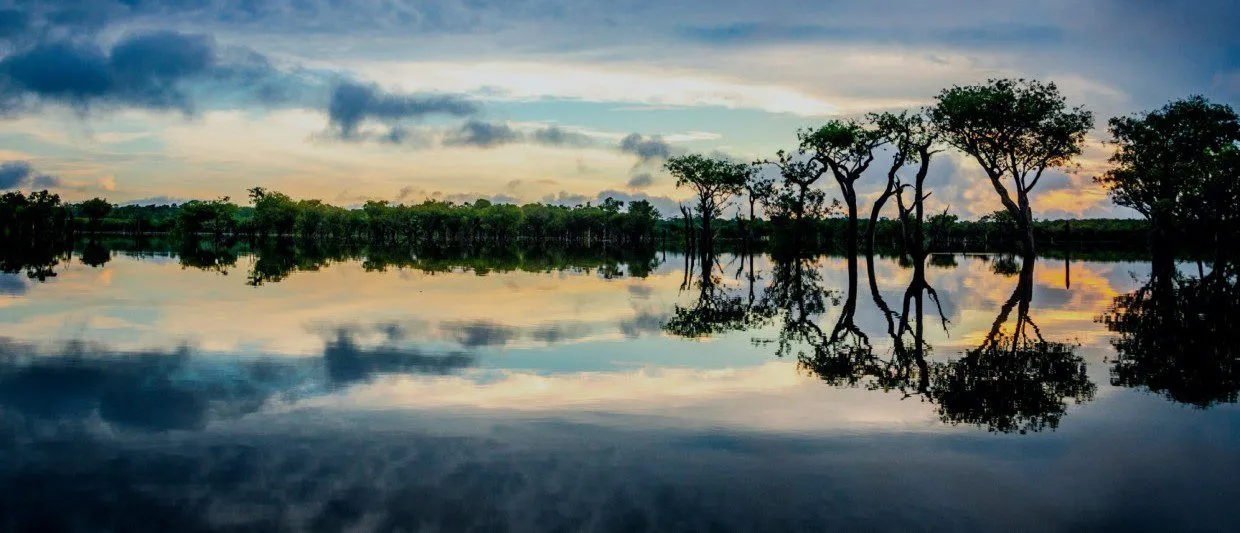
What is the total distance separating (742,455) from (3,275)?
34325 millimetres

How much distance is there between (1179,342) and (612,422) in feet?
41.0

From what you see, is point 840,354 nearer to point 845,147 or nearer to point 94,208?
point 845,147

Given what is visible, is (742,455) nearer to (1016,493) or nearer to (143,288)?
(1016,493)

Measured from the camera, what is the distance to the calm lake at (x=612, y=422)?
6523mm

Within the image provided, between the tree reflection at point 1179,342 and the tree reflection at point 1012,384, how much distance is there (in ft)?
2.65

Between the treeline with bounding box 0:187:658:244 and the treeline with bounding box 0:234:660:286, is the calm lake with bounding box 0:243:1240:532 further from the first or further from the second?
the treeline with bounding box 0:187:658:244

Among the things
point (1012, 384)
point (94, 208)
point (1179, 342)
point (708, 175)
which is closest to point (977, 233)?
point (708, 175)

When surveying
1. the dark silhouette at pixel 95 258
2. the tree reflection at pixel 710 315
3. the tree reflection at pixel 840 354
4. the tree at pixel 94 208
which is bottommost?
the tree reflection at pixel 710 315

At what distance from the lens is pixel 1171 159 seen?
65.1 metres

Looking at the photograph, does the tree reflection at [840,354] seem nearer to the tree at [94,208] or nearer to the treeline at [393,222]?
the treeline at [393,222]

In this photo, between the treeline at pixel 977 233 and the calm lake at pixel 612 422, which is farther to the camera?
the treeline at pixel 977 233

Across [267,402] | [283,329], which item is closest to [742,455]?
[267,402]

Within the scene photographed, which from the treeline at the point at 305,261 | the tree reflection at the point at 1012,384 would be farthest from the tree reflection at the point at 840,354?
the treeline at the point at 305,261

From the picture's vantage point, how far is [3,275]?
32844 mm
